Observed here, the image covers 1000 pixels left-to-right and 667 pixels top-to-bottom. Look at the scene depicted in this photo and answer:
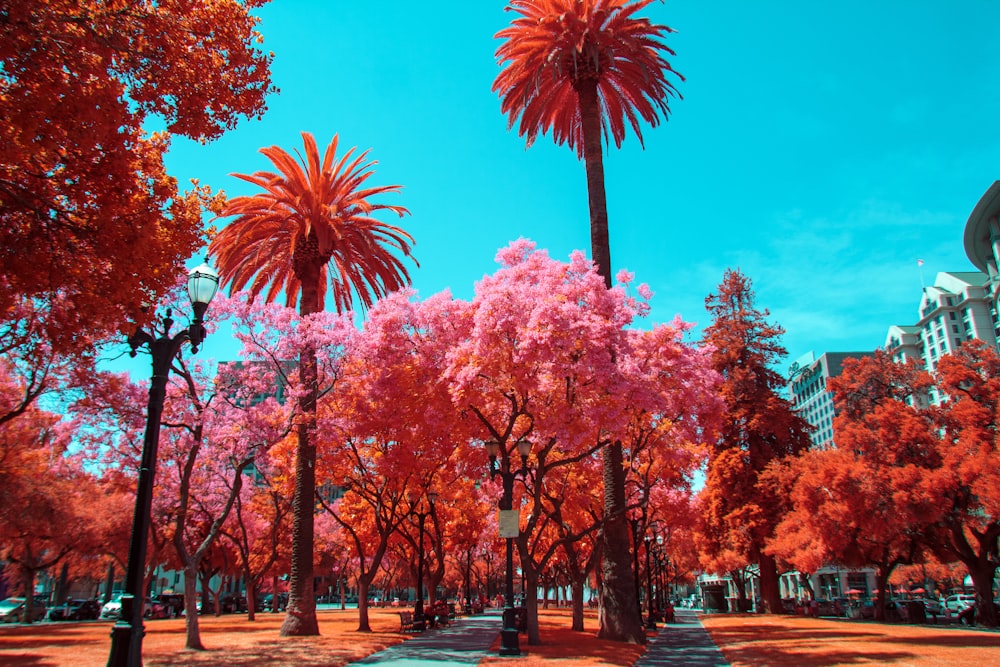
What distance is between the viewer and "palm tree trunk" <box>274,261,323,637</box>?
21250mm

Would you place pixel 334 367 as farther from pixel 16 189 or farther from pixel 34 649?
pixel 16 189

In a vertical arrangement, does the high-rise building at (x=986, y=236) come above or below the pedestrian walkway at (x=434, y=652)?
above

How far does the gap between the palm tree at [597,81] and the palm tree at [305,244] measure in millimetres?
6336

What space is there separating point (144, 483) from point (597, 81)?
19151 millimetres

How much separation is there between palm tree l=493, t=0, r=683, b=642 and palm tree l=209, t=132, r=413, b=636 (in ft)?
20.8

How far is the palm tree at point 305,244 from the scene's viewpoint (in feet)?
72.1

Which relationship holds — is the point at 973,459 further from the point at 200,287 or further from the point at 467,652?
the point at 200,287

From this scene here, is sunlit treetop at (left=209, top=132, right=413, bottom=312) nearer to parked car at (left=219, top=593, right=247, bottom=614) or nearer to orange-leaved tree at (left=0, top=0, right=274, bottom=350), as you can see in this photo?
orange-leaved tree at (left=0, top=0, right=274, bottom=350)

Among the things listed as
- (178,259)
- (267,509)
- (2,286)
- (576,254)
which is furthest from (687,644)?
(267,509)

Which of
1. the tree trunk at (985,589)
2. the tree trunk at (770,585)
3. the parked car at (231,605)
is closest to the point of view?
the tree trunk at (985,589)

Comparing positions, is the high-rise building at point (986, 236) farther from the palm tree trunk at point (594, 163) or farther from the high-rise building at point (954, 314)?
the palm tree trunk at point (594, 163)

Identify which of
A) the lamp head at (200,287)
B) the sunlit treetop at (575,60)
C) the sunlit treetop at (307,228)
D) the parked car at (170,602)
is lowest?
the parked car at (170,602)

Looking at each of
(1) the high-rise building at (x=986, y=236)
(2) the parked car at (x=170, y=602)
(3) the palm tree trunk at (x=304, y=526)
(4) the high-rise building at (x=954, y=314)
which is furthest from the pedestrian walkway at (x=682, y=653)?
(4) the high-rise building at (x=954, y=314)

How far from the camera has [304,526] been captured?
22.1 meters
